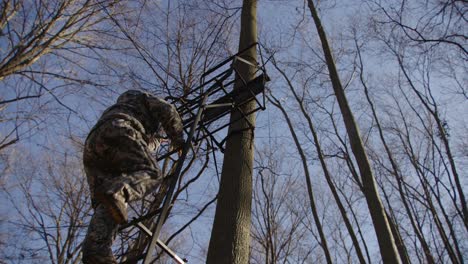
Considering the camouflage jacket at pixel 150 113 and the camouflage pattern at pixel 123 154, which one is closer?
the camouflage pattern at pixel 123 154

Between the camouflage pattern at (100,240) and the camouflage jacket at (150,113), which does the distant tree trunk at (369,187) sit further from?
the camouflage pattern at (100,240)

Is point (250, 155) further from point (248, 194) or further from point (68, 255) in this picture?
point (68, 255)

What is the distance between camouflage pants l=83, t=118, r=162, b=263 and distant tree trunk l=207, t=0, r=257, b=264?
2.77ft

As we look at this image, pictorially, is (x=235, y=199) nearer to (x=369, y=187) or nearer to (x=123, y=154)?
(x=123, y=154)

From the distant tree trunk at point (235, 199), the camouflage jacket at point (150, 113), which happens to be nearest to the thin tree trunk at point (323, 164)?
the distant tree trunk at point (235, 199)

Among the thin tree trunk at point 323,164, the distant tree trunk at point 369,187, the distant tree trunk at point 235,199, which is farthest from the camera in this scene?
the thin tree trunk at point 323,164

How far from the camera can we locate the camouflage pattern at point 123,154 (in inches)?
83.7

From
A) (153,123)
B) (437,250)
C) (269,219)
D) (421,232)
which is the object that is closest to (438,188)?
(421,232)

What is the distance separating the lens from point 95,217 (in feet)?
7.27

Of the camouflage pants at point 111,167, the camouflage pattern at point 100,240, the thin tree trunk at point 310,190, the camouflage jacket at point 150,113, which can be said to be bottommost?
the camouflage pattern at point 100,240

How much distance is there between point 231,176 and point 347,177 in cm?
807

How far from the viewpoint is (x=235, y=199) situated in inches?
126

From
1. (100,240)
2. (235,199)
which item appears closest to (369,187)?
(235,199)

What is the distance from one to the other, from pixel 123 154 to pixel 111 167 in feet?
0.49
